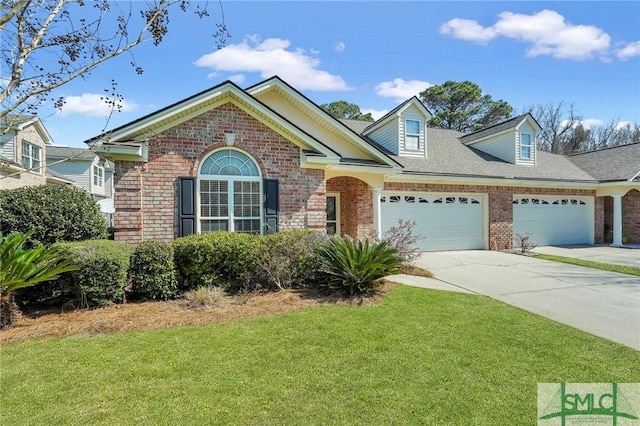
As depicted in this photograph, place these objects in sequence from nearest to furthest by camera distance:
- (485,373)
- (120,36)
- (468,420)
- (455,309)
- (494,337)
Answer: (468,420), (485,373), (494,337), (120,36), (455,309)

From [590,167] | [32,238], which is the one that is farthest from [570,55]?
[32,238]

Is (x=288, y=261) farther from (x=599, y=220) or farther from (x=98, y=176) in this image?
(x=98, y=176)

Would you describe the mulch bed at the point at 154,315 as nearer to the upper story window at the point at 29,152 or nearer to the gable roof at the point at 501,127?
the gable roof at the point at 501,127

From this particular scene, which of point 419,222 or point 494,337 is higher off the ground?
point 419,222

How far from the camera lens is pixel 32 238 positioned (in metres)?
7.41

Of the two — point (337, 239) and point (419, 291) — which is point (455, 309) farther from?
point (337, 239)

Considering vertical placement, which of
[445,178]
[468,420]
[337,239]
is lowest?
[468,420]

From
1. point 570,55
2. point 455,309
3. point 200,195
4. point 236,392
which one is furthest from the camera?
point 570,55

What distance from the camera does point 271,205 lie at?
923 cm

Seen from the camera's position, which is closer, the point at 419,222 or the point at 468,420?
the point at 468,420

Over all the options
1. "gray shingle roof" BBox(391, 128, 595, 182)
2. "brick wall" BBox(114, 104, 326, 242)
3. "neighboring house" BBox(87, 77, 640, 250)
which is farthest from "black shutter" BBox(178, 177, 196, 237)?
"gray shingle roof" BBox(391, 128, 595, 182)

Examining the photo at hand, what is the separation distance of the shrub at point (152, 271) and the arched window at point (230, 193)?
6.63 ft

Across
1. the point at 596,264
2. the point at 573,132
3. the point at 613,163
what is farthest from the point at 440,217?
the point at 573,132

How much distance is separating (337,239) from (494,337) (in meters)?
3.93
